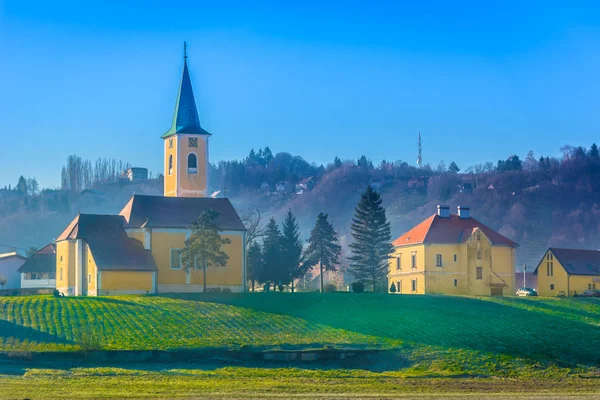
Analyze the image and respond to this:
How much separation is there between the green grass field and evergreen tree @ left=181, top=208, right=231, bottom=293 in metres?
3.77

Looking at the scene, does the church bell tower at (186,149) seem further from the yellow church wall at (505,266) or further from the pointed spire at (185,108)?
the yellow church wall at (505,266)

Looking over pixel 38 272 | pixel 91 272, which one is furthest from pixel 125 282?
pixel 38 272

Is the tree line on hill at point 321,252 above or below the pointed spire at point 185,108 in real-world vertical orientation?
below

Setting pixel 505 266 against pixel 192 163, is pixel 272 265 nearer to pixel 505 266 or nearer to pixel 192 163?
pixel 192 163

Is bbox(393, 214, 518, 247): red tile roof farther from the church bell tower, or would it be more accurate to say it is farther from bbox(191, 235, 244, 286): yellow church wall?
the church bell tower

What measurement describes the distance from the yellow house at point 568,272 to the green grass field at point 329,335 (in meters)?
10.3

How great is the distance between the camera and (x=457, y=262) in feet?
259

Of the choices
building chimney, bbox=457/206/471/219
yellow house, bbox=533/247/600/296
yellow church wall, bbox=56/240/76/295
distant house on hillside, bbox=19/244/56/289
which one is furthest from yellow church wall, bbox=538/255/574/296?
distant house on hillside, bbox=19/244/56/289

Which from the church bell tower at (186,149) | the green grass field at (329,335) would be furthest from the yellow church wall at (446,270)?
the church bell tower at (186,149)

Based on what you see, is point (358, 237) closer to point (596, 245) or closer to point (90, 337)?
point (90, 337)

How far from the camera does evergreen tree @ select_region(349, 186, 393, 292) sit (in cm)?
7875

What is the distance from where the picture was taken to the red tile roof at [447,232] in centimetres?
7919

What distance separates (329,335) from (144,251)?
20618mm

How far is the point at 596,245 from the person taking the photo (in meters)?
193
